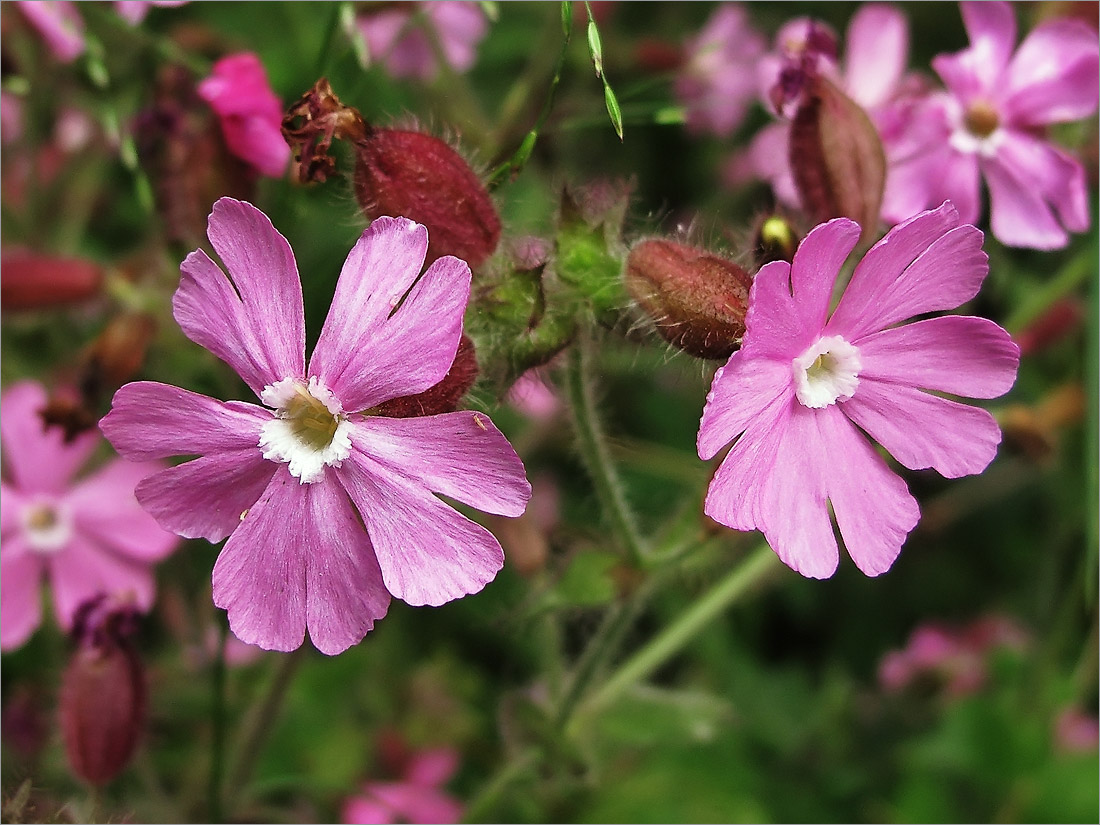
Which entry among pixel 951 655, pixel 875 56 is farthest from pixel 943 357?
pixel 951 655

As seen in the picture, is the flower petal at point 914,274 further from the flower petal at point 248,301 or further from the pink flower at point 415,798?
the pink flower at point 415,798

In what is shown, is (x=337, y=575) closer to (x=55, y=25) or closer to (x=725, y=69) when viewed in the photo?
(x=55, y=25)

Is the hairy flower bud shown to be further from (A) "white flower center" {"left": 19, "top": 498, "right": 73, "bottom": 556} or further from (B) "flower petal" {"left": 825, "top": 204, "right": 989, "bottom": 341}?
(A) "white flower center" {"left": 19, "top": 498, "right": 73, "bottom": 556}

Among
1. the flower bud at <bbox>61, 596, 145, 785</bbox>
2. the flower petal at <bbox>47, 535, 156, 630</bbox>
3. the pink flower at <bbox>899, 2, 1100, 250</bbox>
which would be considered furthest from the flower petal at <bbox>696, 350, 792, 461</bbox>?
the flower petal at <bbox>47, 535, 156, 630</bbox>

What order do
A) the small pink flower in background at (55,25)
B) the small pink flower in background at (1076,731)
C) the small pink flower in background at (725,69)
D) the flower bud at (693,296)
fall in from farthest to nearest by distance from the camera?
1. the small pink flower in background at (725,69)
2. the small pink flower in background at (1076,731)
3. the small pink flower in background at (55,25)
4. the flower bud at (693,296)

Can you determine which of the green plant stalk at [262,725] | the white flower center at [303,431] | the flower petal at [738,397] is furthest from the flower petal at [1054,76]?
the green plant stalk at [262,725]

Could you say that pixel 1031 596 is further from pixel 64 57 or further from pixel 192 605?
pixel 64 57
